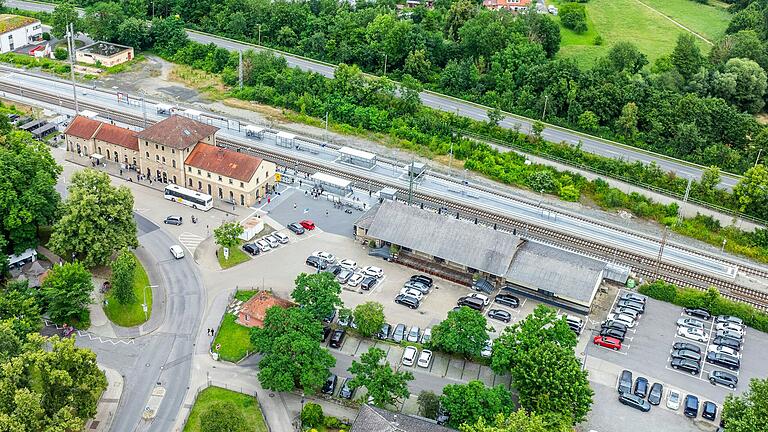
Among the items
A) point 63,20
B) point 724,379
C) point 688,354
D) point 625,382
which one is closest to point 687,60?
point 688,354

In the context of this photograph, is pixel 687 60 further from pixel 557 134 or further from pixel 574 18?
pixel 574 18

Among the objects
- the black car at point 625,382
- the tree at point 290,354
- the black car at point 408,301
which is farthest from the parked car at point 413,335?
the black car at point 625,382

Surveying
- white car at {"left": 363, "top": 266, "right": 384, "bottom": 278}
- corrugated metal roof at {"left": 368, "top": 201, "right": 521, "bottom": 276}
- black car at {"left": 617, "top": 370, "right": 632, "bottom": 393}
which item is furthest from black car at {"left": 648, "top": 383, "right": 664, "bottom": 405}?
white car at {"left": 363, "top": 266, "right": 384, "bottom": 278}

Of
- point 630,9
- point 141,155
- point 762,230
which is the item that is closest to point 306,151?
point 141,155

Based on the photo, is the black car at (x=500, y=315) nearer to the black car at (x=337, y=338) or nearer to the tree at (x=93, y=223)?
the black car at (x=337, y=338)

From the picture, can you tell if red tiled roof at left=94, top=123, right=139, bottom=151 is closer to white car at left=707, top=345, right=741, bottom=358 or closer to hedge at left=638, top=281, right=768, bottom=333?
hedge at left=638, top=281, right=768, bottom=333

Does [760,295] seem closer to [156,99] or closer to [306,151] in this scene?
[306,151]
